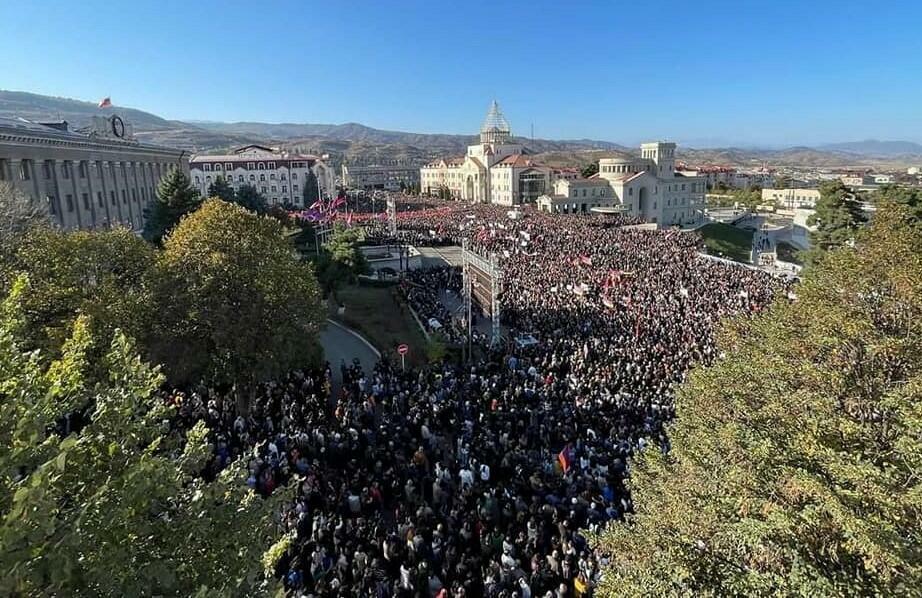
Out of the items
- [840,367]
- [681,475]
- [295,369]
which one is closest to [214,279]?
[295,369]

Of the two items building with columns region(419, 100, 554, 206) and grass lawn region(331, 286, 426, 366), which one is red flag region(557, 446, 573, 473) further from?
building with columns region(419, 100, 554, 206)

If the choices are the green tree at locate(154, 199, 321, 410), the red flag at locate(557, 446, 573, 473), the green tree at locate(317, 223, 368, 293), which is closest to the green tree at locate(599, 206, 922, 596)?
the red flag at locate(557, 446, 573, 473)

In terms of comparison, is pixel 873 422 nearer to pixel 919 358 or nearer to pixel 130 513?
pixel 919 358

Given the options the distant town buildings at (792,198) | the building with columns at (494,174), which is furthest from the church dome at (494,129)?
the distant town buildings at (792,198)

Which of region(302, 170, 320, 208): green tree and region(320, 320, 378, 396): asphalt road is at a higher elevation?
region(302, 170, 320, 208): green tree

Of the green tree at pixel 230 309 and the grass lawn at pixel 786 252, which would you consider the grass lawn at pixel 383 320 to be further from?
the grass lawn at pixel 786 252

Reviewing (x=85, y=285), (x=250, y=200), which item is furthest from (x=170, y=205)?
(x=85, y=285)
